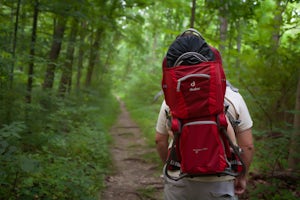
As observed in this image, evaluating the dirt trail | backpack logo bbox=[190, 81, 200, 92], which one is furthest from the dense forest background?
backpack logo bbox=[190, 81, 200, 92]

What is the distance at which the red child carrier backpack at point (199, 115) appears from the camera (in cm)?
226

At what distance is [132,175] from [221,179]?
5192 millimetres

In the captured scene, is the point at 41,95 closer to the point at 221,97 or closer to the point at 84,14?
the point at 84,14

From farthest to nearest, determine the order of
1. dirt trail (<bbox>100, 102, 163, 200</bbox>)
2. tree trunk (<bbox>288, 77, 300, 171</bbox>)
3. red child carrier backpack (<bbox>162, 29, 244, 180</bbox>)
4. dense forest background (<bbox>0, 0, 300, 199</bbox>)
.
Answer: dirt trail (<bbox>100, 102, 163, 200</bbox>), tree trunk (<bbox>288, 77, 300, 171</bbox>), dense forest background (<bbox>0, 0, 300, 199</bbox>), red child carrier backpack (<bbox>162, 29, 244, 180</bbox>)

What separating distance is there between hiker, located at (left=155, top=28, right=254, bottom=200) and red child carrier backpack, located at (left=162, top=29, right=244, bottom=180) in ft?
0.31

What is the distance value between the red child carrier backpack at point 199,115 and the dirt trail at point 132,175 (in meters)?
3.82

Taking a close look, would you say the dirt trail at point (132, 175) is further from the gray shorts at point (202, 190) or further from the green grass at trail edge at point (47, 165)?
the gray shorts at point (202, 190)

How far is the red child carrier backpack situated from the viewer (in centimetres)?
226

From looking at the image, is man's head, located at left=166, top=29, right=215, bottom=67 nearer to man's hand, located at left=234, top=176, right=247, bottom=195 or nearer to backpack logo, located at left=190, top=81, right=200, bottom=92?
backpack logo, located at left=190, top=81, right=200, bottom=92

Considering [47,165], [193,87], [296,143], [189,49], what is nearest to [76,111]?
[47,165]

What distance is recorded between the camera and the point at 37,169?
3164 mm

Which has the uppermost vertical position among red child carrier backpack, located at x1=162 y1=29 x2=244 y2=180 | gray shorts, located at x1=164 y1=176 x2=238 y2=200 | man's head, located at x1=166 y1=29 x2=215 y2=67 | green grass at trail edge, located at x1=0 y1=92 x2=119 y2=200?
man's head, located at x1=166 y1=29 x2=215 y2=67

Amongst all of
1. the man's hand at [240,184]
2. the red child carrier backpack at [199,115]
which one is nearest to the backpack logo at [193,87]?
the red child carrier backpack at [199,115]

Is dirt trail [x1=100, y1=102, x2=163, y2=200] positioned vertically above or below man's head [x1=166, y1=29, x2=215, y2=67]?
below
